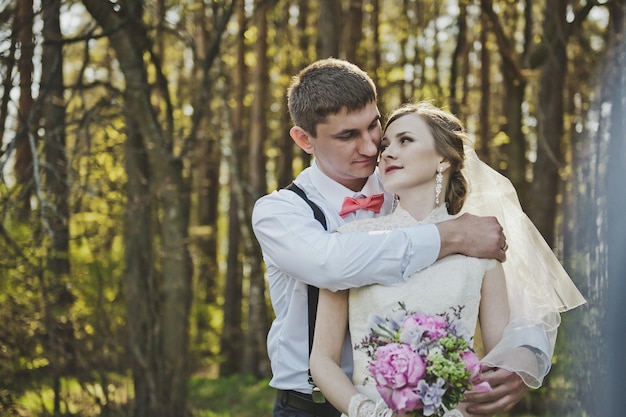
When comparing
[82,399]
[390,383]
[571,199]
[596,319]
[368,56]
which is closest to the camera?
[390,383]

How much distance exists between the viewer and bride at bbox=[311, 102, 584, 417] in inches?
109

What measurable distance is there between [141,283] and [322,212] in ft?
15.9

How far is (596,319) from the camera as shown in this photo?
6.47 metres

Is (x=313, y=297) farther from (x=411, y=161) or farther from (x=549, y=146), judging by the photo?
(x=549, y=146)

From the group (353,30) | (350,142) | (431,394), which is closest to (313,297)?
(350,142)

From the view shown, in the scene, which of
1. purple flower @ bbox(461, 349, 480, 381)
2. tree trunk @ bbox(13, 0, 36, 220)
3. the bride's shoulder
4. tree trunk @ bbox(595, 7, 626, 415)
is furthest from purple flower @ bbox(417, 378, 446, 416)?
tree trunk @ bbox(13, 0, 36, 220)

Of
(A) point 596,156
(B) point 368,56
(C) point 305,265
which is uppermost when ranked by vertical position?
(B) point 368,56

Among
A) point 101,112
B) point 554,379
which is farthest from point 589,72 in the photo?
point 101,112

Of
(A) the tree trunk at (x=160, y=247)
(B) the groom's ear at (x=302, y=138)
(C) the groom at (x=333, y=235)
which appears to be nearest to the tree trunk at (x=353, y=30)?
(A) the tree trunk at (x=160, y=247)

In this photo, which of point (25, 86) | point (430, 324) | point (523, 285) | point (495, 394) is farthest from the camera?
point (25, 86)

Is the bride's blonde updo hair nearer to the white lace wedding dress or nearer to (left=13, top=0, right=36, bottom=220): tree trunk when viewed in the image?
the white lace wedding dress

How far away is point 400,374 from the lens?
235cm

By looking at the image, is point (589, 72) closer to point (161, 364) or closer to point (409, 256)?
point (161, 364)

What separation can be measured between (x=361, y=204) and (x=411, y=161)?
315 millimetres
